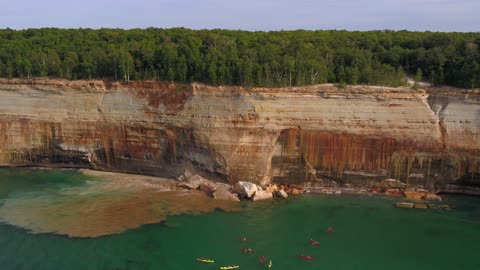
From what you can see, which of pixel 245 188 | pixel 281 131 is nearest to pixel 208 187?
pixel 245 188

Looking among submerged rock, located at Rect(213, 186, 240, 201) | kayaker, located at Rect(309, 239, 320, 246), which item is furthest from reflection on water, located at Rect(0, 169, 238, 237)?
kayaker, located at Rect(309, 239, 320, 246)

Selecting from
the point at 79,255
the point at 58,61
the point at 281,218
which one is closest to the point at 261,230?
the point at 281,218

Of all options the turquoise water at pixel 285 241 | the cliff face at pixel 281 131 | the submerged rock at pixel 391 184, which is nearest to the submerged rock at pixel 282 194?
the turquoise water at pixel 285 241

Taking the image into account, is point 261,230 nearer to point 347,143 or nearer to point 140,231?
point 140,231

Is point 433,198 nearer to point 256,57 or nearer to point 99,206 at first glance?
point 256,57

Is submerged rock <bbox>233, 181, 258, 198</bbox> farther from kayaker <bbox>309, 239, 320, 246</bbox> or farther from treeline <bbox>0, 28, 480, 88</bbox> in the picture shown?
treeline <bbox>0, 28, 480, 88</bbox>

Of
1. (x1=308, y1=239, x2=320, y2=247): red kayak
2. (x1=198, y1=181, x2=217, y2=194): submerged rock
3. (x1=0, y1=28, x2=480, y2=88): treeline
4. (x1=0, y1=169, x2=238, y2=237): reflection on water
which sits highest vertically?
(x1=0, y1=28, x2=480, y2=88): treeline
